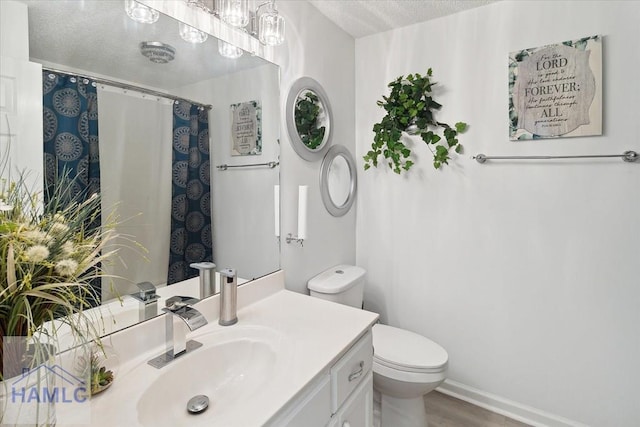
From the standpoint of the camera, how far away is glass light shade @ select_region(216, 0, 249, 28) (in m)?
1.22

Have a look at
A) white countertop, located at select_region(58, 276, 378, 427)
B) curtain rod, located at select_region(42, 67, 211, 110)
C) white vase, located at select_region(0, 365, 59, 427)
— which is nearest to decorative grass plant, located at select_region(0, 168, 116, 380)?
white vase, located at select_region(0, 365, 59, 427)

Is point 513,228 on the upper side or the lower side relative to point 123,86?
lower

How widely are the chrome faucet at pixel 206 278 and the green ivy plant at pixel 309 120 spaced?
830mm

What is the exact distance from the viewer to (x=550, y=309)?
1.70 metres

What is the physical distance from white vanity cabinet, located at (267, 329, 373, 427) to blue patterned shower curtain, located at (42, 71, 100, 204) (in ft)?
2.61

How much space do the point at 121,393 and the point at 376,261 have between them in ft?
5.45

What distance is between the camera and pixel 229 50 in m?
1.32

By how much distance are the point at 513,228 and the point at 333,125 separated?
1.17m

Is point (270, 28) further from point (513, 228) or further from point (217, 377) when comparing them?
point (513, 228)

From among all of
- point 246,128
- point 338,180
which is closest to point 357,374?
point 246,128

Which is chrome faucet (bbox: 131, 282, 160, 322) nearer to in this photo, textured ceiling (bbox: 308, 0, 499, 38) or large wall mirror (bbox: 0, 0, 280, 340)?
large wall mirror (bbox: 0, 0, 280, 340)

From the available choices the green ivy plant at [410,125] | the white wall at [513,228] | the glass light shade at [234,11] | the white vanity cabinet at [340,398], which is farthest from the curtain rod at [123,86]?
the white wall at [513,228]

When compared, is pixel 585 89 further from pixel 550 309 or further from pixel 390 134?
pixel 550 309

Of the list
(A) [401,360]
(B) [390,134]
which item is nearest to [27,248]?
(A) [401,360]
